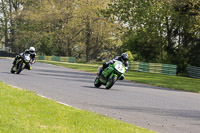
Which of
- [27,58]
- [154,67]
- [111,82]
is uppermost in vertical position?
[27,58]

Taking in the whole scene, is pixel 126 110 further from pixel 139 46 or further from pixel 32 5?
pixel 32 5

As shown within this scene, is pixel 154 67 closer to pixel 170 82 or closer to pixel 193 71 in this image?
pixel 193 71

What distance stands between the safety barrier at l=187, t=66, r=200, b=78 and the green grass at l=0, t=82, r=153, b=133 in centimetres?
3444

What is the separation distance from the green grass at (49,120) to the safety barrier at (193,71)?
113 feet

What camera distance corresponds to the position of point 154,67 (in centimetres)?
4509

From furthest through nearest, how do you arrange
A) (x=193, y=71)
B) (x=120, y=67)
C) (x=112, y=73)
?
1. (x=193, y=71)
2. (x=112, y=73)
3. (x=120, y=67)

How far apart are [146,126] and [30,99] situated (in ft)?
10.5

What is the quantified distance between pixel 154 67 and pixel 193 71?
459 centimetres

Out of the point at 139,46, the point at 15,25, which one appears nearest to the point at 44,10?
the point at 15,25

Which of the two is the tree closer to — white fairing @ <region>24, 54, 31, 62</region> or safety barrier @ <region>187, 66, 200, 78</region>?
safety barrier @ <region>187, 66, 200, 78</region>

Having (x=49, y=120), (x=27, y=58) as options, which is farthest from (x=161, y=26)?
(x=49, y=120)

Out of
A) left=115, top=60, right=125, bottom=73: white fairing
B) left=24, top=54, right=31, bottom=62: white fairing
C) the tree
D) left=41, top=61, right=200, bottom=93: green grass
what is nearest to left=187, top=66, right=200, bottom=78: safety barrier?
the tree

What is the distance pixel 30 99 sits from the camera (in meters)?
9.91

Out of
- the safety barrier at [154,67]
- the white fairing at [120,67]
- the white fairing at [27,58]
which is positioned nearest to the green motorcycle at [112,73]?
the white fairing at [120,67]
